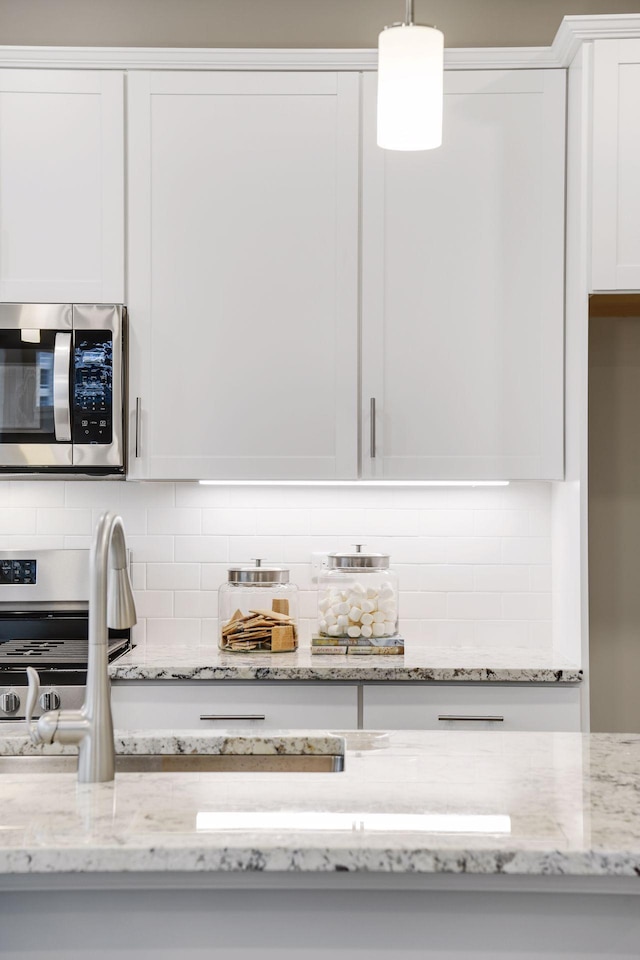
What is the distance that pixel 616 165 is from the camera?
2668 mm

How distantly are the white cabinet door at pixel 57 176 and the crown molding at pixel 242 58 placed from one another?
0.12 feet

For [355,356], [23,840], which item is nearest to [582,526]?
[355,356]

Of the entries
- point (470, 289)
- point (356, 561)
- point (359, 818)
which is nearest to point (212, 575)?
point (356, 561)

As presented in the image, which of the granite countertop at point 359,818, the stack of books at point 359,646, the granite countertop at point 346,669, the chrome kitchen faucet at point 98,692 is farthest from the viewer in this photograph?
the stack of books at point 359,646

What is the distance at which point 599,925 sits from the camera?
3.92 feet

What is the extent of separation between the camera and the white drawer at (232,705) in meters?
2.61

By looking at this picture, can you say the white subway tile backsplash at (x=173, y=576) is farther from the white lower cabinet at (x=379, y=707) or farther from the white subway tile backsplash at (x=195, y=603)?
the white lower cabinet at (x=379, y=707)

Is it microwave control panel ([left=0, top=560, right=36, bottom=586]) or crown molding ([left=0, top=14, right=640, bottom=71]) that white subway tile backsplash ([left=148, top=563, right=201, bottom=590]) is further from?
crown molding ([left=0, top=14, right=640, bottom=71])

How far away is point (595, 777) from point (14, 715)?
69.4 inches

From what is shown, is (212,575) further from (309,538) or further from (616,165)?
(616,165)

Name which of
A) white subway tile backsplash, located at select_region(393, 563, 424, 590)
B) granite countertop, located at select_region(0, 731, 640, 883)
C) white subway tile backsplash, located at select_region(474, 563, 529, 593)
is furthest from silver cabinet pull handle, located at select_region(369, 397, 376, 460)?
granite countertop, located at select_region(0, 731, 640, 883)

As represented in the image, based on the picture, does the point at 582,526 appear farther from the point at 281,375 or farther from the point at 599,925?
the point at 599,925

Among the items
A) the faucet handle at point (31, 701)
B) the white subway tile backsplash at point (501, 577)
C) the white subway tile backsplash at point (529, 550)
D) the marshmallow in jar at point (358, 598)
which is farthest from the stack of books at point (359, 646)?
the faucet handle at point (31, 701)

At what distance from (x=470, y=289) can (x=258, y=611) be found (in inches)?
46.4
